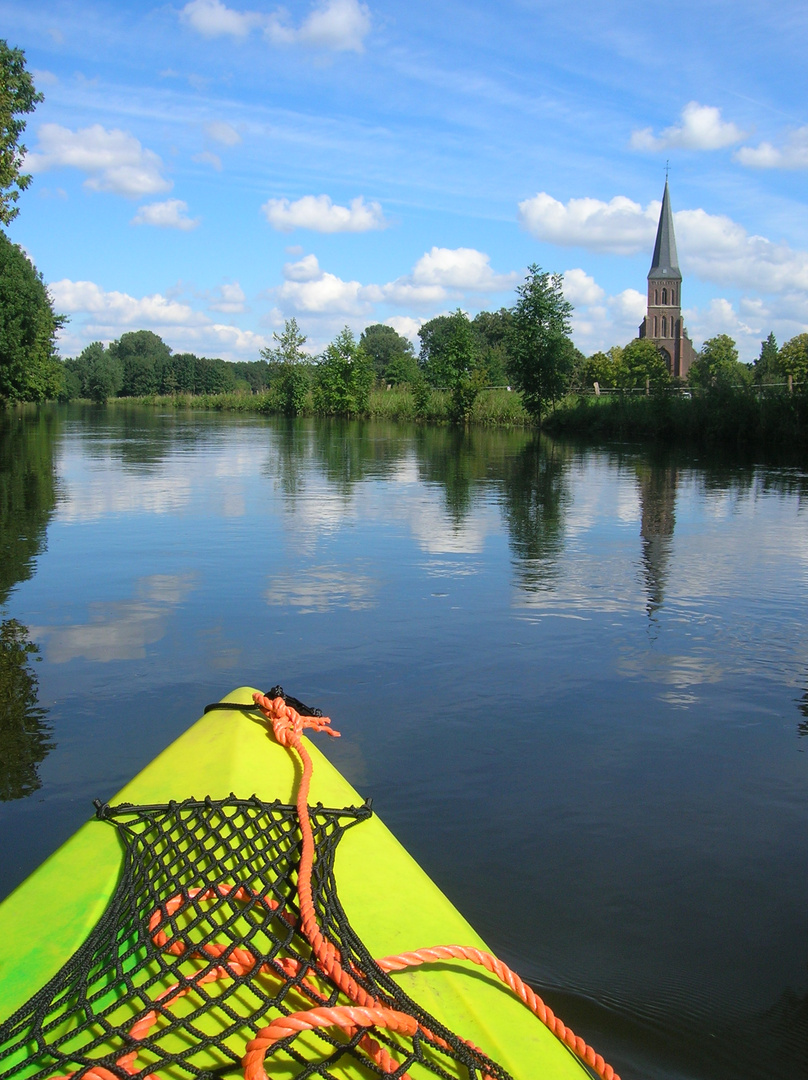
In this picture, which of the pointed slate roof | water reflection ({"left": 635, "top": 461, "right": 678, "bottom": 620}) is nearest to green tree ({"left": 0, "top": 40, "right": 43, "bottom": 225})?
water reflection ({"left": 635, "top": 461, "right": 678, "bottom": 620})

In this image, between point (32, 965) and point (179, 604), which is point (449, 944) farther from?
point (179, 604)

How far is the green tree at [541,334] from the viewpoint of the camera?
115 ft

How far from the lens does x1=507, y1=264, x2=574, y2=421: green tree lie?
115 ft

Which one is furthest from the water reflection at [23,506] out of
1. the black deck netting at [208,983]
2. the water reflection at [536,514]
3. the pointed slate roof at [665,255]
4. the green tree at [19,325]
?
the pointed slate roof at [665,255]

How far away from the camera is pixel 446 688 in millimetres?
5074

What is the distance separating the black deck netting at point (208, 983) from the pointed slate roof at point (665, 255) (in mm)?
108512

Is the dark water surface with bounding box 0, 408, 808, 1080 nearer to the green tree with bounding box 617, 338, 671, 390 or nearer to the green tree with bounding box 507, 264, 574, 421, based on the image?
the green tree with bounding box 507, 264, 574, 421

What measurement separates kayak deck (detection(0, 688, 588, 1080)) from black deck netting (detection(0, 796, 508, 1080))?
0.06 ft

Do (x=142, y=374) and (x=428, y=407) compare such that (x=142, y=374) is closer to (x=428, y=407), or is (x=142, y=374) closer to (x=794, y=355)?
(x=428, y=407)

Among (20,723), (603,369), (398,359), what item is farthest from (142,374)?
(20,723)

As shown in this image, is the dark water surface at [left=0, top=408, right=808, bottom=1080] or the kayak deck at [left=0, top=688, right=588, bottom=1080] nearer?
the kayak deck at [left=0, top=688, right=588, bottom=1080]

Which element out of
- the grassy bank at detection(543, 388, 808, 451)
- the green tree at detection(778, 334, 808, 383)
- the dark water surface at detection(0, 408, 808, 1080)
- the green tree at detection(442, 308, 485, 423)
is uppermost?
the green tree at detection(778, 334, 808, 383)

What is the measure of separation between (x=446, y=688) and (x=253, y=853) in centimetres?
297

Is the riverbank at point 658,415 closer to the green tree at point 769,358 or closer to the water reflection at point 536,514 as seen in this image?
the water reflection at point 536,514
